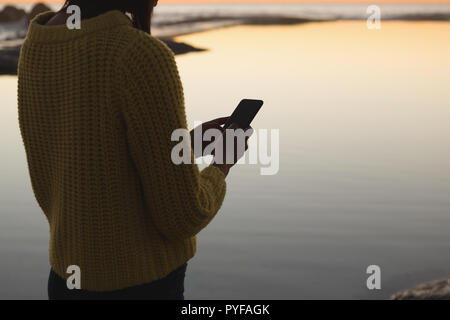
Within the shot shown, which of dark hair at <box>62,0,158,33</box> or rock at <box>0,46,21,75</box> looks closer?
dark hair at <box>62,0,158,33</box>

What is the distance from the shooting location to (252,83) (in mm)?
10289

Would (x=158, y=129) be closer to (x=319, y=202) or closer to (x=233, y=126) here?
(x=233, y=126)

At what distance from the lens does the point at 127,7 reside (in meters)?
1.23

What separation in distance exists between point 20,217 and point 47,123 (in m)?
3.23

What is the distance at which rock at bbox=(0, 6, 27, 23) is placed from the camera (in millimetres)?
26094

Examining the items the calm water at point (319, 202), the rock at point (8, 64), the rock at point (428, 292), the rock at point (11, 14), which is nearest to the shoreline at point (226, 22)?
the rock at point (8, 64)

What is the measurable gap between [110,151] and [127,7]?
0.98ft

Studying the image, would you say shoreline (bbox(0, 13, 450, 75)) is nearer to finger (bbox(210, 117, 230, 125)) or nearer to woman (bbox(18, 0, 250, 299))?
finger (bbox(210, 117, 230, 125))

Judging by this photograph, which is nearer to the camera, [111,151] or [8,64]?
[111,151]

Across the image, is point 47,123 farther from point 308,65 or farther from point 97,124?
point 308,65

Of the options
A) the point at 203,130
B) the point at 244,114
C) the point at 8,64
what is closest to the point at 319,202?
the point at 244,114

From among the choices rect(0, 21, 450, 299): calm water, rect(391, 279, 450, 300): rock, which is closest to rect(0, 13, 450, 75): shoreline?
rect(0, 21, 450, 299): calm water

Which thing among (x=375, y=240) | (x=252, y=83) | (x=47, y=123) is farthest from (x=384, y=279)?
(x=252, y=83)

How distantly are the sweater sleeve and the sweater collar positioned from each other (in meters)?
0.08
